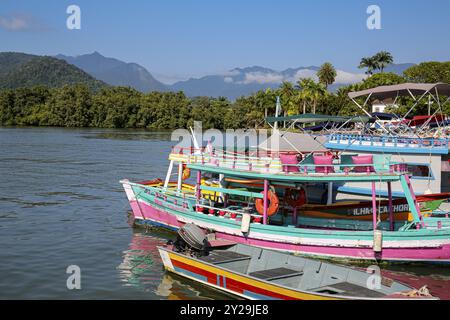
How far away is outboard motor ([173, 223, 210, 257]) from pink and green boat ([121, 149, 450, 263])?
2.39m

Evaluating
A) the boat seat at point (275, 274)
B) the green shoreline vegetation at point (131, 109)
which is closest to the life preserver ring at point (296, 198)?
the boat seat at point (275, 274)

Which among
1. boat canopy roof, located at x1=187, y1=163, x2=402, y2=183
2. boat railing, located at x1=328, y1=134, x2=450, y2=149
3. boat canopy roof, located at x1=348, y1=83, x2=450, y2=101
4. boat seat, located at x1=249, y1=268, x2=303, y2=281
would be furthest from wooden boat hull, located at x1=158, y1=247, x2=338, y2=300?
boat canopy roof, located at x1=348, y1=83, x2=450, y2=101

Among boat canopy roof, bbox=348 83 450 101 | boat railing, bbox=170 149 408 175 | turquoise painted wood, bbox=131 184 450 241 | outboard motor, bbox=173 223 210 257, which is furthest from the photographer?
boat canopy roof, bbox=348 83 450 101

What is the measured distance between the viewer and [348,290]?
1287 cm

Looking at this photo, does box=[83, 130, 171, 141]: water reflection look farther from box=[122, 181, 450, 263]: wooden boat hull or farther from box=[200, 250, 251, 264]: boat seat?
box=[200, 250, 251, 264]: boat seat

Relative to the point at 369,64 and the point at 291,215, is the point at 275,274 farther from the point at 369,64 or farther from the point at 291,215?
the point at 369,64

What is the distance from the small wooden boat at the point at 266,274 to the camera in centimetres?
1242

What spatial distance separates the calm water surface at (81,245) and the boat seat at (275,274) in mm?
1242

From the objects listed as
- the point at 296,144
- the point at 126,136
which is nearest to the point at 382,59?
Answer: the point at 126,136

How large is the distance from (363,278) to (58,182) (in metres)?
24.6

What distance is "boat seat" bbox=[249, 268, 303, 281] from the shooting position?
13.7 m

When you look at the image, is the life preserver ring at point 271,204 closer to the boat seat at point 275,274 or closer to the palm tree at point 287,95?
the boat seat at point 275,274

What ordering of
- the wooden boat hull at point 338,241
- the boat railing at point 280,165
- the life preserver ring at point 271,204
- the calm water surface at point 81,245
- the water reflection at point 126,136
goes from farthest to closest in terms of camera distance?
1. the water reflection at point 126,136
2. the life preserver ring at point 271,204
3. the boat railing at point 280,165
4. the wooden boat hull at point 338,241
5. the calm water surface at point 81,245
